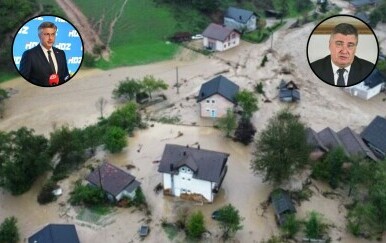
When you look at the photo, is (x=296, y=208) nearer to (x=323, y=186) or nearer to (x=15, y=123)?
(x=323, y=186)

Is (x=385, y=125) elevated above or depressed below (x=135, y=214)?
above

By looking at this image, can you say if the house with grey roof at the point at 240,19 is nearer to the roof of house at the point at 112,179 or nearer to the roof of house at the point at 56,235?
the roof of house at the point at 112,179

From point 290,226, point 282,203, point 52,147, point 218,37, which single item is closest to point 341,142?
point 282,203

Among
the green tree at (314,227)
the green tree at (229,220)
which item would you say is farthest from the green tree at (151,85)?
the green tree at (314,227)

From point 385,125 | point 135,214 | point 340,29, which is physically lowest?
point 135,214

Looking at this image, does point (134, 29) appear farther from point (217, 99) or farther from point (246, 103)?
point (246, 103)

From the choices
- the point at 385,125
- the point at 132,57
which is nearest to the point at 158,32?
the point at 132,57
